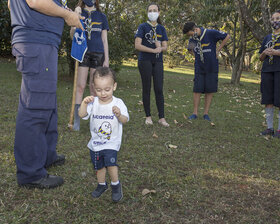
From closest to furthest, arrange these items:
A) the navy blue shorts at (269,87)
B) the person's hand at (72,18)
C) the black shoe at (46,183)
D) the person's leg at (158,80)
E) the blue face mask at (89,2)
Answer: the person's hand at (72,18)
the black shoe at (46,183)
the blue face mask at (89,2)
the navy blue shorts at (269,87)
the person's leg at (158,80)

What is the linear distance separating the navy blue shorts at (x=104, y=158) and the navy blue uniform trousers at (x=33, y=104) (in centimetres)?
57

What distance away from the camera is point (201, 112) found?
23.9 ft

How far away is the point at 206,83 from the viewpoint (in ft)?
20.4

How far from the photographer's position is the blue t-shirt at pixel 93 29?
176 inches

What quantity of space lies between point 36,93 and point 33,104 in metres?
0.10

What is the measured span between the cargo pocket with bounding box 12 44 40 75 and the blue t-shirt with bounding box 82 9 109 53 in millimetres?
2056

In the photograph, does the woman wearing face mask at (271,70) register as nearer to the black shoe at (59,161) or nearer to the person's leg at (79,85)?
the person's leg at (79,85)

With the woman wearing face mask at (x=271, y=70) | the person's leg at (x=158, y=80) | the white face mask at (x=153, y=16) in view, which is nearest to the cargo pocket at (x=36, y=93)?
the person's leg at (x=158, y=80)

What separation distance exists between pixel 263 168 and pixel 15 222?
2.93 metres

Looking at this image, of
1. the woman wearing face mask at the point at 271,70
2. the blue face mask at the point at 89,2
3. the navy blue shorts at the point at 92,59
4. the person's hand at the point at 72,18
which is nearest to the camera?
the person's hand at the point at 72,18

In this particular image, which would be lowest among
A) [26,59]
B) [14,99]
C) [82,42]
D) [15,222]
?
[15,222]

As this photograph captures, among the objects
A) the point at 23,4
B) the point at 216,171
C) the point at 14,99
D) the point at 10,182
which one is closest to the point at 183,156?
the point at 216,171

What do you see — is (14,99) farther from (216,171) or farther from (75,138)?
(216,171)

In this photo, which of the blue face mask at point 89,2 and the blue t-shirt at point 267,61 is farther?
the blue t-shirt at point 267,61
